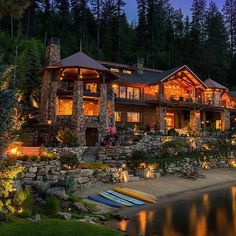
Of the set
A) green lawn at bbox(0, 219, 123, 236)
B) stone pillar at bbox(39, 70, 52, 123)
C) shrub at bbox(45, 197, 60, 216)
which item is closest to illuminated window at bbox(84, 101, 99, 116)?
stone pillar at bbox(39, 70, 52, 123)

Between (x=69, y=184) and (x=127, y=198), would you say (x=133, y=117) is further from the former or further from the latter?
(x=69, y=184)

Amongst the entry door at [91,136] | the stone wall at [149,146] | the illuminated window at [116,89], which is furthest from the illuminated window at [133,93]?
the stone wall at [149,146]

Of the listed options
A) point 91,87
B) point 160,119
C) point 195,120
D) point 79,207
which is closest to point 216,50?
point 195,120

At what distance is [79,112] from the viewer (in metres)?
37.2

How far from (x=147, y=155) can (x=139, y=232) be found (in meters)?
17.0

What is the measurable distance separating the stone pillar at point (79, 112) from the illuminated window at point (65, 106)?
2668mm

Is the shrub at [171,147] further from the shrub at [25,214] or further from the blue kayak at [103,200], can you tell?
the shrub at [25,214]

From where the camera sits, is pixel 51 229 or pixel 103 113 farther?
pixel 103 113

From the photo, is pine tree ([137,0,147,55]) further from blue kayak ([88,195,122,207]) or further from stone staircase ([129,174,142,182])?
blue kayak ([88,195,122,207])

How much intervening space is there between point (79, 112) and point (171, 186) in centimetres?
1297

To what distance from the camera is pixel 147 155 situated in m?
34.1

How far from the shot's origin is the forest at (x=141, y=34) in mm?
68688

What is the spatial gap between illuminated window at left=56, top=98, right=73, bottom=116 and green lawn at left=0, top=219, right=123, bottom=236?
25453 mm

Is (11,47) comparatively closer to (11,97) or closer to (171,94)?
(171,94)
